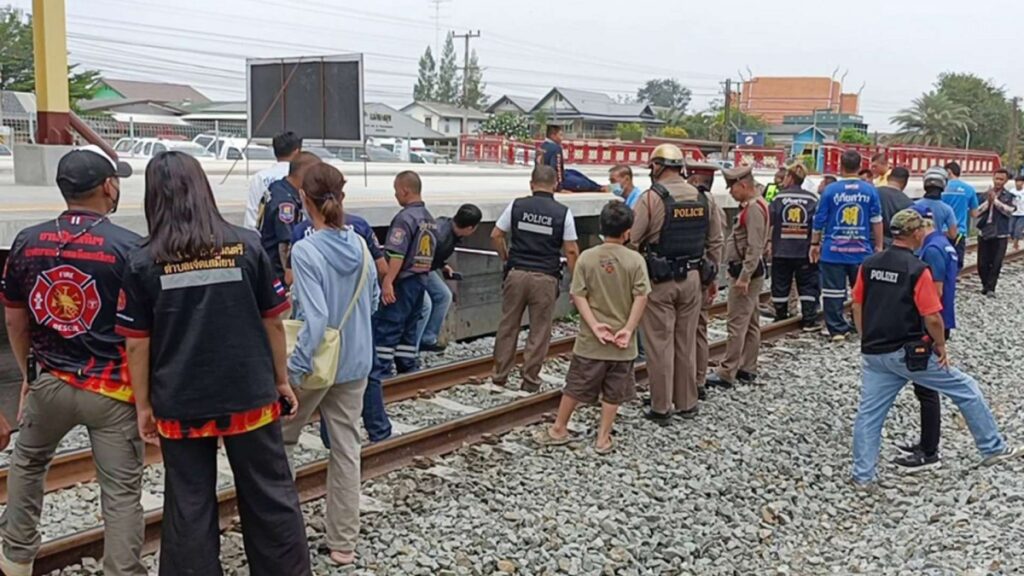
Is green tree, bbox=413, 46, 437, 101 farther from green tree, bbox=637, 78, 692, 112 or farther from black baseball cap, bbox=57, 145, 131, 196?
black baseball cap, bbox=57, 145, 131, 196

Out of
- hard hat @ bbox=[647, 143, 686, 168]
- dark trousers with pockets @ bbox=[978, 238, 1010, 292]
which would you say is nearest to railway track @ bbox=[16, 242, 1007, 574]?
hard hat @ bbox=[647, 143, 686, 168]

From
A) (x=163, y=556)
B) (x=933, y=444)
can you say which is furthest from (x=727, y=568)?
(x=163, y=556)

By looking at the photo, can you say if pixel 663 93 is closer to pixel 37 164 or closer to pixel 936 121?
pixel 936 121

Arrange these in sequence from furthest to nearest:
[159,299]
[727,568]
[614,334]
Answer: [614,334] < [727,568] < [159,299]

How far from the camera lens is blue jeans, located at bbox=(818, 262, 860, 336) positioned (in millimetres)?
10398

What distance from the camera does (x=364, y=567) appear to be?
15.4 ft

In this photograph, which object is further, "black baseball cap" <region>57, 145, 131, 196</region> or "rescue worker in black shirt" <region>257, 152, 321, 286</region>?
"rescue worker in black shirt" <region>257, 152, 321, 286</region>

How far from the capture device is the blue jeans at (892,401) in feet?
20.3

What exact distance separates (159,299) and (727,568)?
3.26 metres

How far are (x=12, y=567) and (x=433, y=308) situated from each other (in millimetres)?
4992

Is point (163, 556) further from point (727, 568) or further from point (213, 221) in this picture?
point (727, 568)

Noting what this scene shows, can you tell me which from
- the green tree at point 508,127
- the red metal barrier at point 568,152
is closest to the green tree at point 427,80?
the green tree at point 508,127

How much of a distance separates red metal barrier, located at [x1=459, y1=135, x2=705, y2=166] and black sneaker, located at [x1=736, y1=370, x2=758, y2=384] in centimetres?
1852

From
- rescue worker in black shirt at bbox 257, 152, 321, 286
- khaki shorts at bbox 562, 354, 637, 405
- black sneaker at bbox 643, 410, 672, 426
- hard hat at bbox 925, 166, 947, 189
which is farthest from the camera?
hard hat at bbox 925, 166, 947, 189
